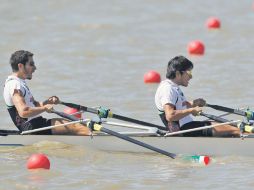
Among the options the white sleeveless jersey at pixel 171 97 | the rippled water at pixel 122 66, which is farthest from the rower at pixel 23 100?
the white sleeveless jersey at pixel 171 97

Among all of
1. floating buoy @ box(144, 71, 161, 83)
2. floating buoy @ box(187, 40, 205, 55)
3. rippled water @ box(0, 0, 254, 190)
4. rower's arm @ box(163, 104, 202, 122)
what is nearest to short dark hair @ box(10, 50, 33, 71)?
rippled water @ box(0, 0, 254, 190)

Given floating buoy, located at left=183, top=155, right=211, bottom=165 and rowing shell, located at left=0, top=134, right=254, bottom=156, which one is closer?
floating buoy, located at left=183, top=155, right=211, bottom=165

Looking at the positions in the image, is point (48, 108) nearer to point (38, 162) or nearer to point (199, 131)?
point (38, 162)

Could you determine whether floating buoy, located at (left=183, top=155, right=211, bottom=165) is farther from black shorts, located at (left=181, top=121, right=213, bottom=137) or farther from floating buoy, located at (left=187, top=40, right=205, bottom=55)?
floating buoy, located at (left=187, top=40, right=205, bottom=55)

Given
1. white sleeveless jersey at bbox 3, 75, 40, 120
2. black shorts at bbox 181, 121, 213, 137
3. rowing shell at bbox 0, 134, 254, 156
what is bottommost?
rowing shell at bbox 0, 134, 254, 156

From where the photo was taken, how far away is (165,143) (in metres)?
12.2

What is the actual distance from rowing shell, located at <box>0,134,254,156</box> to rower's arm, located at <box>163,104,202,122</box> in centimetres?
30

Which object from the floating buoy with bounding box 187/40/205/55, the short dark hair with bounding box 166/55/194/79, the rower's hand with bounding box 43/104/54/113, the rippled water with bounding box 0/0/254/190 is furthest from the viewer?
the floating buoy with bounding box 187/40/205/55

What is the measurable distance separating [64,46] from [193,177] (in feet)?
33.0

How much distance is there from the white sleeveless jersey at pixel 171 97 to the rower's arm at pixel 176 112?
83 mm

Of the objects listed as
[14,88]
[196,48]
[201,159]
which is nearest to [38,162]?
[14,88]

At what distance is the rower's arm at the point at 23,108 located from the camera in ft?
40.0

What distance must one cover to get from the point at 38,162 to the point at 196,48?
8723mm

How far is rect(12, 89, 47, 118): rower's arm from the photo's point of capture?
12188 mm
